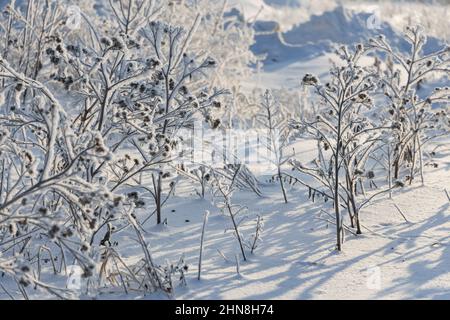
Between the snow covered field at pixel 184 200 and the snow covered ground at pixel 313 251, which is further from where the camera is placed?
the snow covered ground at pixel 313 251

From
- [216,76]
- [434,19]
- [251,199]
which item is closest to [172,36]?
[251,199]

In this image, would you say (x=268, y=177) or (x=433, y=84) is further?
(x=433, y=84)

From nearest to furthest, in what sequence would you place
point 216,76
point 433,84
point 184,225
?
1. point 184,225
2. point 216,76
3. point 433,84

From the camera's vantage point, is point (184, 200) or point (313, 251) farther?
point (184, 200)

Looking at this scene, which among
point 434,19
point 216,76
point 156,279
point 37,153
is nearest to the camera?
point 156,279

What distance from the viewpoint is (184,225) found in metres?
3.76

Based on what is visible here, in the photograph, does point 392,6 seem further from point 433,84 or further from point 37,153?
point 37,153

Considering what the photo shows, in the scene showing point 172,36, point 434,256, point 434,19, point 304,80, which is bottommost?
point 434,256

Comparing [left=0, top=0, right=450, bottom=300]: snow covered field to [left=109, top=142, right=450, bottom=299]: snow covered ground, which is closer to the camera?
[left=0, top=0, right=450, bottom=300]: snow covered field

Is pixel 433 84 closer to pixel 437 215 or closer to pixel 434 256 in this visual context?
pixel 437 215

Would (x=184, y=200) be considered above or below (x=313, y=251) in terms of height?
above

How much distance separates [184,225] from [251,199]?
711mm

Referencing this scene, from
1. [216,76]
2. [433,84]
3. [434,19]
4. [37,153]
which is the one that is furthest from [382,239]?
[434,19]

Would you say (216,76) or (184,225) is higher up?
(216,76)
